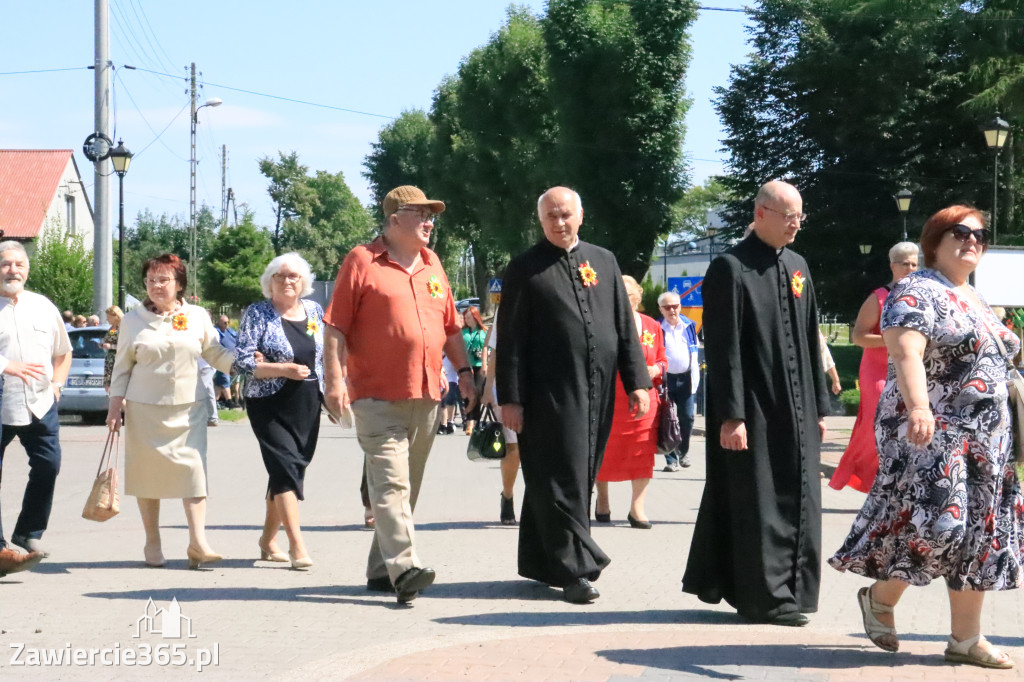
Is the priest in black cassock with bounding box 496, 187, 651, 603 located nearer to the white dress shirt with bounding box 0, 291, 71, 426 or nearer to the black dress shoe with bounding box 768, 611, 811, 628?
the black dress shoe with bounding box 768, 611, 811, 628

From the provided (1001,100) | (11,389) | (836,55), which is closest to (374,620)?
(11,389)

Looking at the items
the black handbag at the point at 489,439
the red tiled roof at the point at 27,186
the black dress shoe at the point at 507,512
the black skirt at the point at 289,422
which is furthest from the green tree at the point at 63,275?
the black skirt at the point at 289,422

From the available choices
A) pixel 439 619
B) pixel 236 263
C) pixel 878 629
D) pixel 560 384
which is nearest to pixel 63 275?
pixel 236 263

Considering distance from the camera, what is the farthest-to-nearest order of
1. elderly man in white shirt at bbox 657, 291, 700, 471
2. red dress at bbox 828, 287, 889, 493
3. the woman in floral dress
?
elderly man in white shirt at bbox 657, 291, 700, 471 < red dress at bbox 828, 287, 889, 493 < the woman in floral dress

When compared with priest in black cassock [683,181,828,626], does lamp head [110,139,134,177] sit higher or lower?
higher

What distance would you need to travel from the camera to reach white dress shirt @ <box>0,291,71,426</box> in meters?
7.77

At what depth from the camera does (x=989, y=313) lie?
5676 mm

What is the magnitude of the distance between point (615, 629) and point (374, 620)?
112 cm

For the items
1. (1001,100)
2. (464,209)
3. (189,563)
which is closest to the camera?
(189,563)

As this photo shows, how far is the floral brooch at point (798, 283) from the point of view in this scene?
21.5 feet

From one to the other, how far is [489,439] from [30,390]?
307 cm

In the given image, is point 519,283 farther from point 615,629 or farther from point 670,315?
point 670,315

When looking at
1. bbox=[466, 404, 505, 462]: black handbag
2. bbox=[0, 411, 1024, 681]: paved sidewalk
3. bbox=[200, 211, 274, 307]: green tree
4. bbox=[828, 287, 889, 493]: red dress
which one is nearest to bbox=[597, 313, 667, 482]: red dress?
bbox=[0, 411, 1024, 681]: paved sidewalk

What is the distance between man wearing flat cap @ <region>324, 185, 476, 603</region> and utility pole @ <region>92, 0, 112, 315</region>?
2104 centimetres
